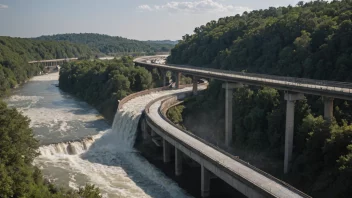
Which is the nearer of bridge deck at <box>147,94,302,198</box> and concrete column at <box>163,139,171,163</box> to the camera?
bridge deck at <box>147,94,302,198</box>

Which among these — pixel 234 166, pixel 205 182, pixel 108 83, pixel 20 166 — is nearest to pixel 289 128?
pixel 234 166

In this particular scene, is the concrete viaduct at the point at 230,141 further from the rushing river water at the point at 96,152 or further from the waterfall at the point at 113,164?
the rushing river water at the point at 96,152

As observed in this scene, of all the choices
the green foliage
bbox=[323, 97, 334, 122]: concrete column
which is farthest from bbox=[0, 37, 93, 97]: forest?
bbox=[323, 97, 334, 122]: concrete column

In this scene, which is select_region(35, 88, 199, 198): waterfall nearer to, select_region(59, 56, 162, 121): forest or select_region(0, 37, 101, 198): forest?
select_region(0, 37, 101, 198): forest

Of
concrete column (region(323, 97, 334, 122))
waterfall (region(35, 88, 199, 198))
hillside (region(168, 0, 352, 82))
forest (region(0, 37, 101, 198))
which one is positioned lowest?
waterfall (region(35, 88, 199, 198))

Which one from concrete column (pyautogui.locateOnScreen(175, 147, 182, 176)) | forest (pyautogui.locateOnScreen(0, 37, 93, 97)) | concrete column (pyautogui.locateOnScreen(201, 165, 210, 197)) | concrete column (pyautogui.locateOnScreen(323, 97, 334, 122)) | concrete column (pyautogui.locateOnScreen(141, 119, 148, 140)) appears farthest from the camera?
forest (pyautogui.locateOnScreen(0, 37, 93, 97))

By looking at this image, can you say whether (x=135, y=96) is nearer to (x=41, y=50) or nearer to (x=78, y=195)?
(x=78, y=195)
